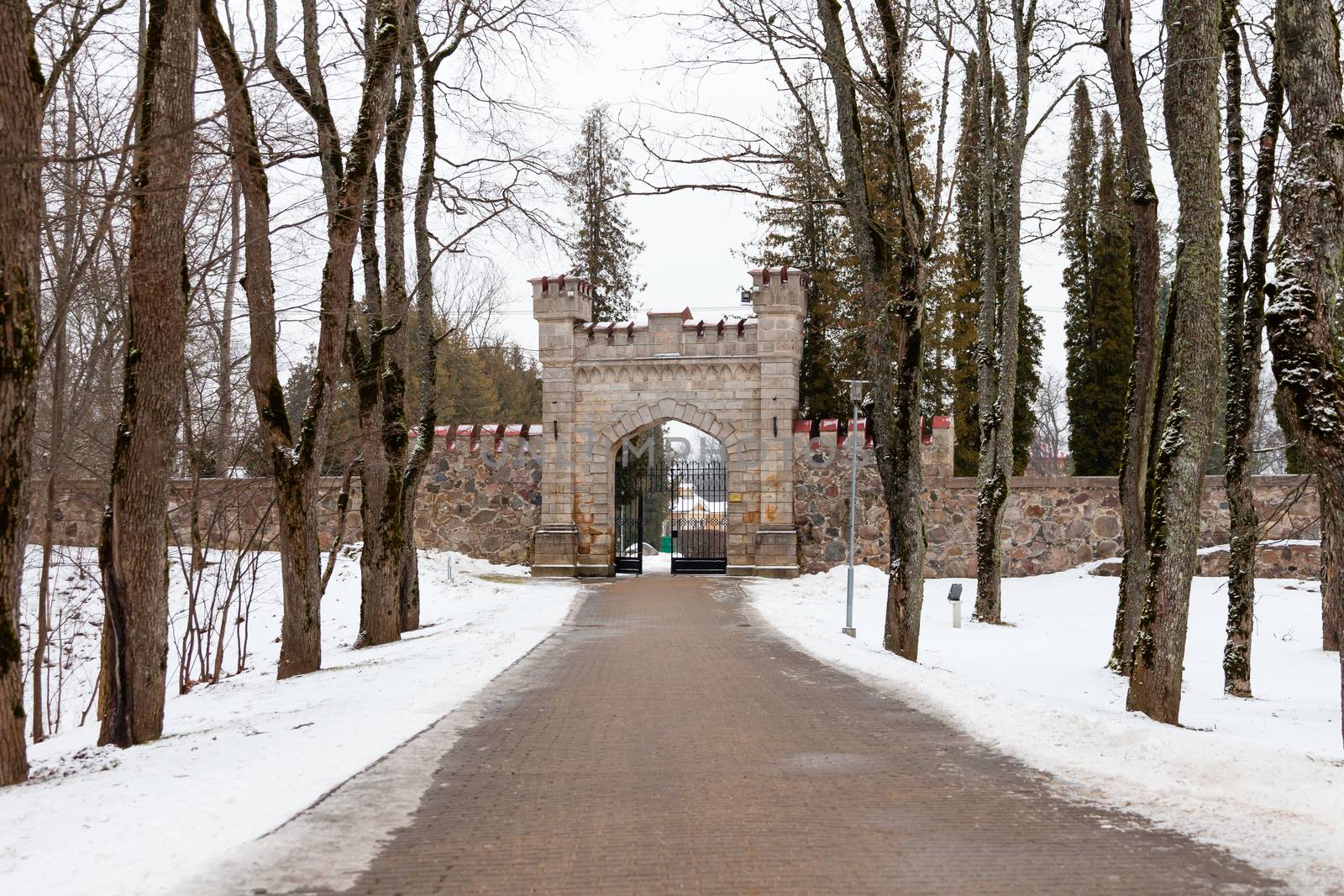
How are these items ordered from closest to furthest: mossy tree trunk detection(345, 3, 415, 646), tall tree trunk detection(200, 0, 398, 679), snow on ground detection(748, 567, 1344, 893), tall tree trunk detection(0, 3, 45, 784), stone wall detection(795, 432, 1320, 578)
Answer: snow on ground detection(748, 567, 1344, 893) < tall tree trunk detection(0, 3, 45, 784) < tall tree trunk detection(200, 0, 398, 679) < mossy tree trunk detection(345, 3, 415, 646) < stone wall detection(795, 432, 1320, 578)

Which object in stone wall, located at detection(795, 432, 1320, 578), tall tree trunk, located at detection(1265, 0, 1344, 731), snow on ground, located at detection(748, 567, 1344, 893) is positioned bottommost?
snow on ground, located at detection(748, 567, 1344, 893)

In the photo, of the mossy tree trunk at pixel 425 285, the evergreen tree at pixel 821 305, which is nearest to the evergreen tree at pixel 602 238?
the evergreen tree at pixel 821 305

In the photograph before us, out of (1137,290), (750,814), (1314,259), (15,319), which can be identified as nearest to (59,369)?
(15,319)

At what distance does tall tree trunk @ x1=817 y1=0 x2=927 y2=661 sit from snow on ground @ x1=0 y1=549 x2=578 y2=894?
428cm

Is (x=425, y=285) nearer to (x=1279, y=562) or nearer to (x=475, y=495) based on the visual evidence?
(x=475, y=495)

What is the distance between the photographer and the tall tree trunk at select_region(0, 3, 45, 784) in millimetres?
6102

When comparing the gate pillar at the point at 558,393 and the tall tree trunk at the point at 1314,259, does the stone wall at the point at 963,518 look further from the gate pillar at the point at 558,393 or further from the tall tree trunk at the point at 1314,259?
the tall tree trunk at the point at 1314,259

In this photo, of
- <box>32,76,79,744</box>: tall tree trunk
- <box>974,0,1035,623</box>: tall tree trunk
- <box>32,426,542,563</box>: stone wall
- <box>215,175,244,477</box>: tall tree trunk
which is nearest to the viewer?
<box>32,76,79,744</box>: tall tree trunk

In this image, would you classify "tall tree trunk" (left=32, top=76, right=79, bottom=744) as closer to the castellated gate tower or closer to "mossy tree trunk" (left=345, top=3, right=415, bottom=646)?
"mossy tree trunk" (left=345, top=3, right=415, bottom=646)

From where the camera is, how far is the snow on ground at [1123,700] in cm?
499

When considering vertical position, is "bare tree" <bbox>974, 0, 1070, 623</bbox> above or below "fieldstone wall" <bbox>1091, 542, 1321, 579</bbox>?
above

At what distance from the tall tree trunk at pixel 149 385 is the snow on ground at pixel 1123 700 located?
19.0 ft

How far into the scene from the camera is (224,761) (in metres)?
6.41

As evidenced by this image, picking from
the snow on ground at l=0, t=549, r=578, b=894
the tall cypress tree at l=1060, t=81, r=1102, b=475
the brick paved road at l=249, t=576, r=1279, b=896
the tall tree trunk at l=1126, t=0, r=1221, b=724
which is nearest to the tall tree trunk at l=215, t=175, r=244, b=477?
the snow on ground at l=0, t=549, r=578, b=894
